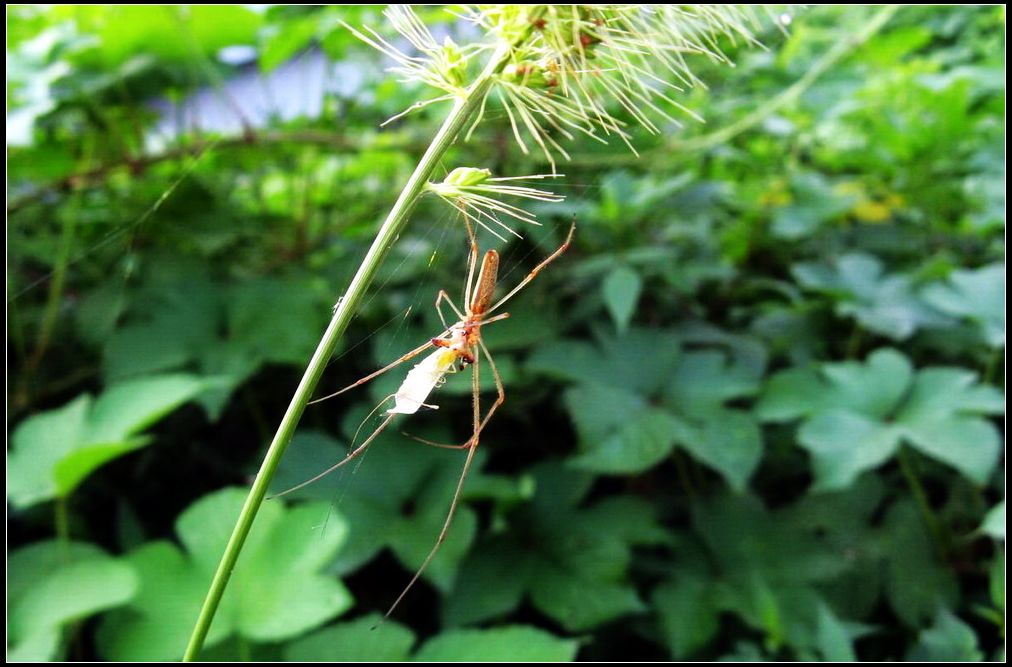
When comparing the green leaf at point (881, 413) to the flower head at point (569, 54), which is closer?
the flower head at point (569, 54)

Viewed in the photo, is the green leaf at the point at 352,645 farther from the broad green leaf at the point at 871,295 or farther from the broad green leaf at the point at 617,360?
the broad green leaf at the point at 871,295

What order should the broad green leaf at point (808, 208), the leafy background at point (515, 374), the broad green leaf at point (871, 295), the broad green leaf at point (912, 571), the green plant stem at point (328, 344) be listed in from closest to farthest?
the green plant stem at point (328, 344)
the leafy background at point (515, 374)
the broad green leaf at point (912, 571)
the broad green leaf at point (871, 295)
the broad green leaf at point (808, 208)

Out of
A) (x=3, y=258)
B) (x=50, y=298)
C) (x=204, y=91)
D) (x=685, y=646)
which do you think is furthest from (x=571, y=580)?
(x=204, y=91)

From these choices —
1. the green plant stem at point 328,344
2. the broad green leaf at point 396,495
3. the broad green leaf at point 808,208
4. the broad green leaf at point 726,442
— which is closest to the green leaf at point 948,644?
the broad green leaf at point 726,442

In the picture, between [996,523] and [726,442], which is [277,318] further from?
[996,523]

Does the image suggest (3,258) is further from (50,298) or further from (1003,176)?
(1003,176)

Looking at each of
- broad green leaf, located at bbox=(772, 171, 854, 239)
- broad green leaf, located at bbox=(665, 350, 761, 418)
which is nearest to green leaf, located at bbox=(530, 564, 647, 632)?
broad green leaf, located at bbox=(665, 350, 761, 418)

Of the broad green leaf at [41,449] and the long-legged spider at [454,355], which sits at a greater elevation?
the long-legged spider at [454,355]
